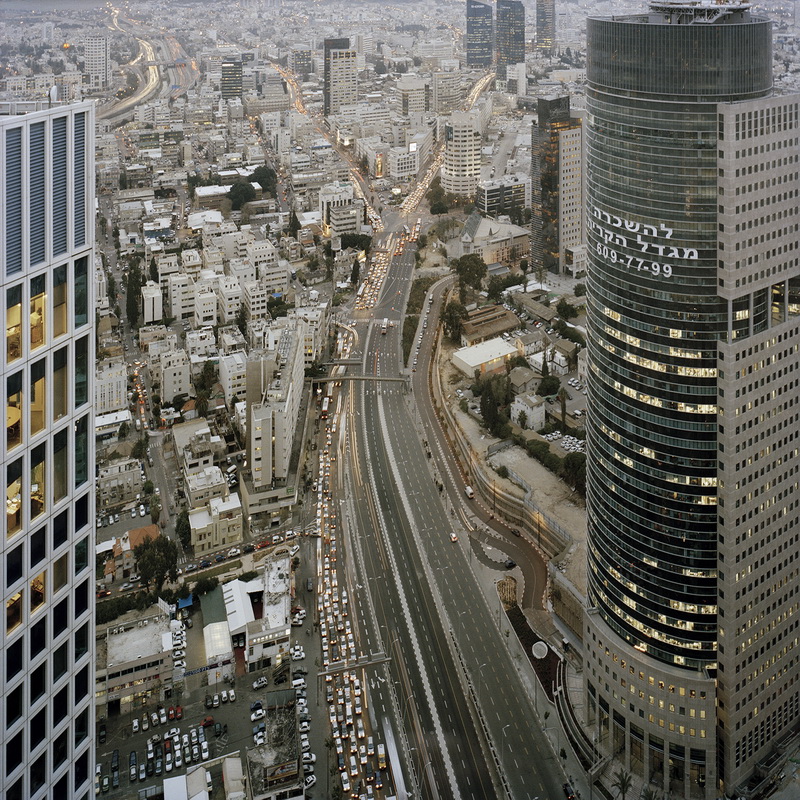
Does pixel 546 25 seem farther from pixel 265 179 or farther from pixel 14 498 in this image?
pixel 14 498

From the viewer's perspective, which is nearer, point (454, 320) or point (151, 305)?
point (454, 320)

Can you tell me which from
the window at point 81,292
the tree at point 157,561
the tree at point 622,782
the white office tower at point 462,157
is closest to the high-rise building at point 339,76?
the white office tower at point 462,157

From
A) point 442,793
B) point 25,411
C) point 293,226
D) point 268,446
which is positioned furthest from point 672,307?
point 293,226

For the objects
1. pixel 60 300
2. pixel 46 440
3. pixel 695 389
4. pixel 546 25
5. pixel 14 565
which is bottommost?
pixel 695 389

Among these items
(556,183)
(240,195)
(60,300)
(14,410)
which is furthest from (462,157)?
(14,410)

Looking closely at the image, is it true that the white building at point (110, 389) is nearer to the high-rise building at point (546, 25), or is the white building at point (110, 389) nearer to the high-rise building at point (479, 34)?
the high-rise building at point (479, 34)

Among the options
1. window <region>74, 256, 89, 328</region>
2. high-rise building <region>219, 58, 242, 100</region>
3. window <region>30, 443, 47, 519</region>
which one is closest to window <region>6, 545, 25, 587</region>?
window <region>30, 443, 47, 519</region>

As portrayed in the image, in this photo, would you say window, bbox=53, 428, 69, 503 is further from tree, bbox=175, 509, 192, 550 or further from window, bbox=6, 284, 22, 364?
tree, bbox=175, 509, 192, 550
